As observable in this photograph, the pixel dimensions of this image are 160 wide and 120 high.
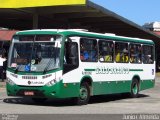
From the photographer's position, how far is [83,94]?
58.6 feet

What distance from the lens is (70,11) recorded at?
31.3 meters

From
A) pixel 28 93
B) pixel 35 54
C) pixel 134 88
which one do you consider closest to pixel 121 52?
pixel 134 88

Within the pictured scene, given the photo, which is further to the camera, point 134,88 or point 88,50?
point 134,88

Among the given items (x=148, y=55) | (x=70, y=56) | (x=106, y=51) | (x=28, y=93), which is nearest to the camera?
(x=28, y=93)

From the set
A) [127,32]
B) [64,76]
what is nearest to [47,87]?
[64,76]

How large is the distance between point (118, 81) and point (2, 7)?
423 inches

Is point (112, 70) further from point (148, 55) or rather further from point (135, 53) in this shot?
point (148, 55)

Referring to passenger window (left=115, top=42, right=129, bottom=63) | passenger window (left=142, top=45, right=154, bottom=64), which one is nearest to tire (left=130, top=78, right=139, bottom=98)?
passenger window (left=142, top=45, right=154, bottom=64)

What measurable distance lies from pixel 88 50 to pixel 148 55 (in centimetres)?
604

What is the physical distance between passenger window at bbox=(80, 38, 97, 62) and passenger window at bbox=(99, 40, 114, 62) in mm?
431

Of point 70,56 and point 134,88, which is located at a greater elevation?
point 70,56

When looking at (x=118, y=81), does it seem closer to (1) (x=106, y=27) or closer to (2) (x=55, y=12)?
(2) (x=55, y=12)

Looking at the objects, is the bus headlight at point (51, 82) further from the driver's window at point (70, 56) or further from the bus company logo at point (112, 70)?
the bus company logo at point (112, 70)

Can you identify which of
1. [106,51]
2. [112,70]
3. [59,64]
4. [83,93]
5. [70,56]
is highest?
[106,51]
